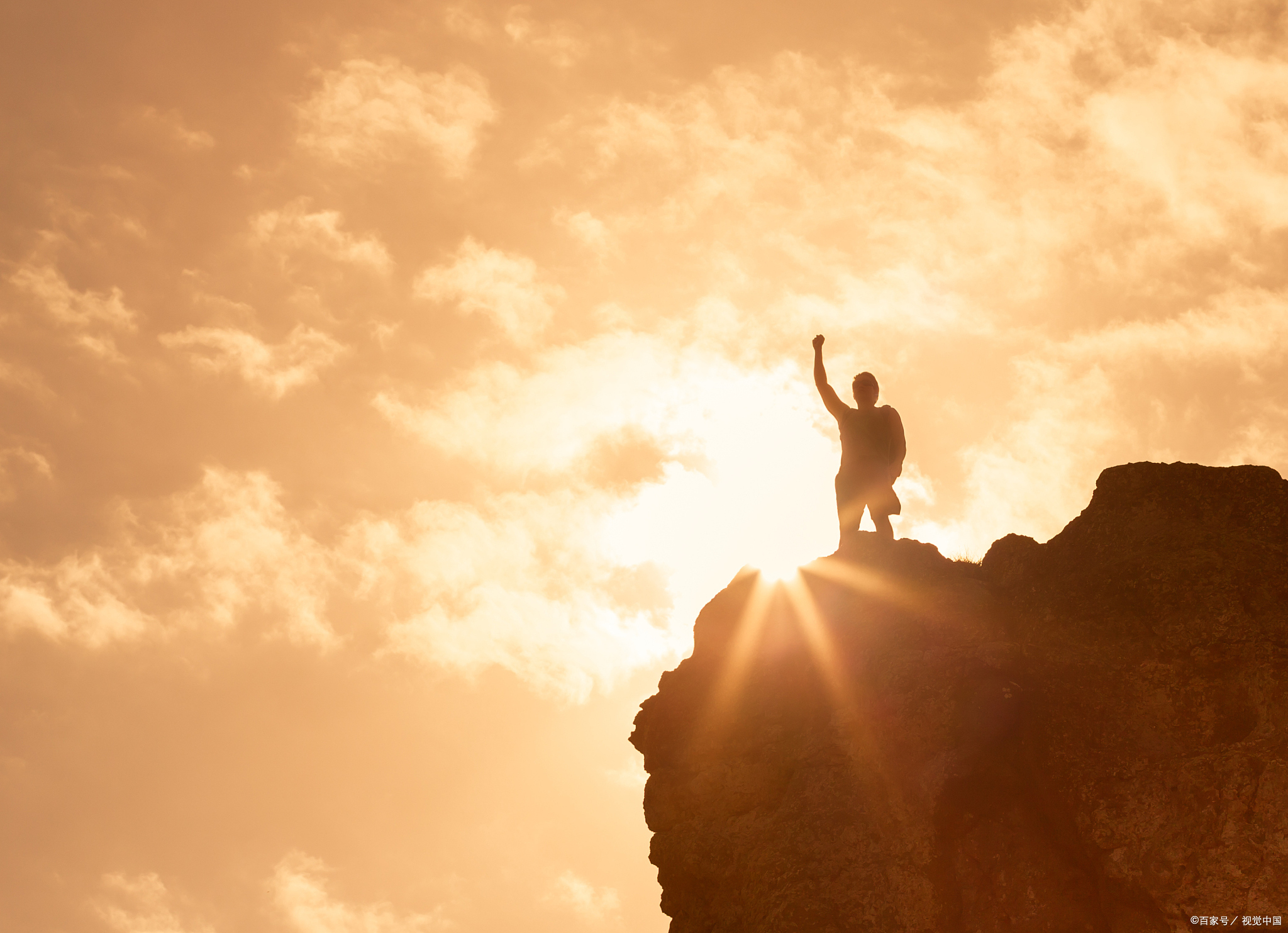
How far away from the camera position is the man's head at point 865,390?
17812mm

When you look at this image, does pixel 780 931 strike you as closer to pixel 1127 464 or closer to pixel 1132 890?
pixel 1132 890

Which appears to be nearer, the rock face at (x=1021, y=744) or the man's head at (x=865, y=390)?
the rock face at (x=1021, y=744)

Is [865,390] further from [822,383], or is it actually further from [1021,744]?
[1021,744]

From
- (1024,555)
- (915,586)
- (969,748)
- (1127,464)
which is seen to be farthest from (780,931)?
(1127,464)

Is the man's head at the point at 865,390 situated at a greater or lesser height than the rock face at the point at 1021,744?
greater

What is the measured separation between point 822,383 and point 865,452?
1.50 meters

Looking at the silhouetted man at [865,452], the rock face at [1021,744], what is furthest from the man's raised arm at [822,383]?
the rock face at [1021,744]

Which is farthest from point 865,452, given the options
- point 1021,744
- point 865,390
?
point 1021,744

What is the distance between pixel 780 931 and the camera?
12.1 m

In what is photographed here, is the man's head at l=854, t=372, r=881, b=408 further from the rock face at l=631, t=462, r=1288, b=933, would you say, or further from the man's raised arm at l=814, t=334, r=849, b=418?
the rock face at l=631, t=462, r=1288, b=933

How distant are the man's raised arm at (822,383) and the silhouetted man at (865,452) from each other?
0.01 m

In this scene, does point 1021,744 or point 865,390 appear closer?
point 1021,744

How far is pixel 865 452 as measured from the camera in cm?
1739

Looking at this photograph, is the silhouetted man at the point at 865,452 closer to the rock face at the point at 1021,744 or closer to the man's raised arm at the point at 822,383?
the man's raised arm at the point at 822,383
